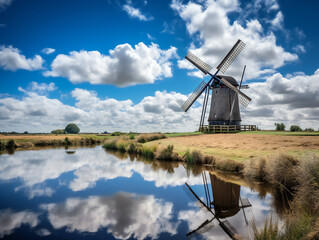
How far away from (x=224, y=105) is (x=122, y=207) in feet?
98.7

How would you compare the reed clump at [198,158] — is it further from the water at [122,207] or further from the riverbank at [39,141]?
the riverbank at [39,141]

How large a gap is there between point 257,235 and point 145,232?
3.01m

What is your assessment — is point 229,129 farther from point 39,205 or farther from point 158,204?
point 39,205

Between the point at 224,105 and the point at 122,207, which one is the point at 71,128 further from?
the point at 122,207

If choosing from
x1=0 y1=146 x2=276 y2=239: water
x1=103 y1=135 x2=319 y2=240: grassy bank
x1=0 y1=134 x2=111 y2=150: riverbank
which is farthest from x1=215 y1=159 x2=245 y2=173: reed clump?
x1=0 y1=134 x2=111 y2=150: riverbank

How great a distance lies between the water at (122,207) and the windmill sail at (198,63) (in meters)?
27.8

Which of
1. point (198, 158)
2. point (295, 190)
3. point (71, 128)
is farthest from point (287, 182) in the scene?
point (71, 128)

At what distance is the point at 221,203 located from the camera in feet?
26.0

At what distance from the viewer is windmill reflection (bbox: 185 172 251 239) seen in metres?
5.98

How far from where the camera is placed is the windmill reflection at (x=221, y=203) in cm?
598

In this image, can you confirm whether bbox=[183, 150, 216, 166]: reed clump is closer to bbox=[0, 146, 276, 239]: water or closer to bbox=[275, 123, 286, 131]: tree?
bbox=[0, 146, 276, 239]: water

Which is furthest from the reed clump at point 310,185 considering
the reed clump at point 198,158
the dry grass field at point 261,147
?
the reed clump at point 198,158

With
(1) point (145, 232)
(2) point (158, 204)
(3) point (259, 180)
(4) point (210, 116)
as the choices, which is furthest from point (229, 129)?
(1) point (145, 232)

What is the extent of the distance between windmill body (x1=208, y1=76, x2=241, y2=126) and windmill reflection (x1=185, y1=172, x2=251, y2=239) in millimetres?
24900
